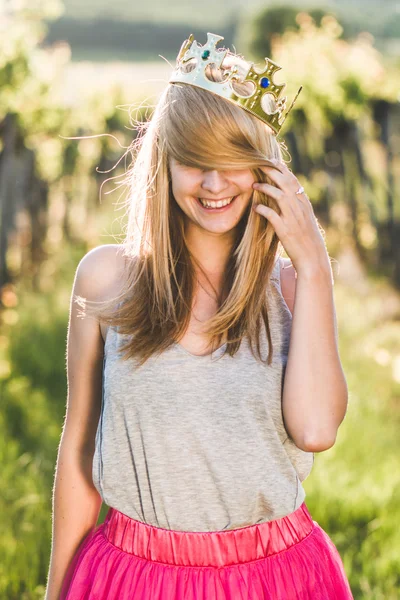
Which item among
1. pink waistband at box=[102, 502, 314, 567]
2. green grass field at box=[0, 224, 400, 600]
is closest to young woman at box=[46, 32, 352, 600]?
pink waistband at box=[102, 502, 314, 567]

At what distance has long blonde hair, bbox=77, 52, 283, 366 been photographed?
1.88 meters

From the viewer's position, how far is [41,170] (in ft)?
28.3

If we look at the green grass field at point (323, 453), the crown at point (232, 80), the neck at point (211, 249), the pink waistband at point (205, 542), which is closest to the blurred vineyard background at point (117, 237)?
the green grass field at point (323, 453)

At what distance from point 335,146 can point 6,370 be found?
5708mm

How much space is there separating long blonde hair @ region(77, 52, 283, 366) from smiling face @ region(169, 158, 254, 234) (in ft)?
0.09

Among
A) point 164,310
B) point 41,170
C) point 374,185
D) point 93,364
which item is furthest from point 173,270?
point 374,185

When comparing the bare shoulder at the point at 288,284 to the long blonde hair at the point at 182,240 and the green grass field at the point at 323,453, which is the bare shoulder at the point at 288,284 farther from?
the green grass field at the point at 323,453

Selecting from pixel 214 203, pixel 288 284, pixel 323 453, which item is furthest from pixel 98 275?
pixel 323 453

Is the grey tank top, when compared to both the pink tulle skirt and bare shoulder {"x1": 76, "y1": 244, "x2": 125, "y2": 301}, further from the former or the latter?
bare shoulder {"x1": 76, "y1": 244, "x2": 125, "y2": 301}

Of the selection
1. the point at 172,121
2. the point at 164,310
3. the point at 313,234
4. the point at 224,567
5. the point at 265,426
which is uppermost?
the point at 172,121

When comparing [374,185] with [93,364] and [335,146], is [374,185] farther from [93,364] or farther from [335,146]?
[93,364]

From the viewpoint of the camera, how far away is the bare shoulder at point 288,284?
6.82 ft

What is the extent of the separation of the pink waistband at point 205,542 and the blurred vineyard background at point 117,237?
1.46m

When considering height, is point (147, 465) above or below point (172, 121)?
below
